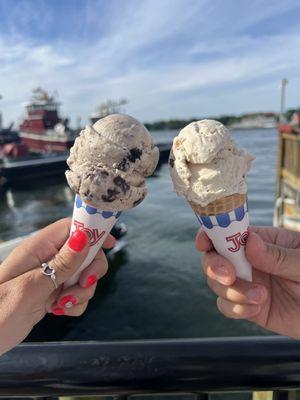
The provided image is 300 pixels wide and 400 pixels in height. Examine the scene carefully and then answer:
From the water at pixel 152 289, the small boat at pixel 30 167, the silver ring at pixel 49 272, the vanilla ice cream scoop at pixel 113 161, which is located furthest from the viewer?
the small boat at pixel 30 167

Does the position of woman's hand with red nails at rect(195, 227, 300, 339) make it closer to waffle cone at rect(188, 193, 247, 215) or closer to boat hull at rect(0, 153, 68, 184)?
waffle cone at rect(188, 193, 247, 215)

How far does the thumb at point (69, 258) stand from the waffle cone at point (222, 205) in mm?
399

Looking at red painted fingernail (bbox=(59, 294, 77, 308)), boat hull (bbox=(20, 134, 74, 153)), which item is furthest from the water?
boat hull (bbox=(20, 134, 74, 153))

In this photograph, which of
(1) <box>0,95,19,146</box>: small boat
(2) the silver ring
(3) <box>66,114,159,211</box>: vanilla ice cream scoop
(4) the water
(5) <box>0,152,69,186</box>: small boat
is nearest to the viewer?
(3) <box>66,114,159,211</box>: vanilla ice cream scoop

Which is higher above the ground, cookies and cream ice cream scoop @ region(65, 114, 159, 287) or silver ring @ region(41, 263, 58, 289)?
cookies and cream ice cream scoop @ region(65, 114, 159, 287)

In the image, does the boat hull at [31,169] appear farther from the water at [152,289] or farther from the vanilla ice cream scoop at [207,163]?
the vanilla ice cream scoop at [207,163]

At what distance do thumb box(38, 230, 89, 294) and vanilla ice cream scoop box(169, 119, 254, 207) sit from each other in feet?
1.25

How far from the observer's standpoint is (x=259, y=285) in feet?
4.51

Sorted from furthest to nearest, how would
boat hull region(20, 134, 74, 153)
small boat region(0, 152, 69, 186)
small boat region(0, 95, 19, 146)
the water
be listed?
small boat region(0, 95, 19, 146), boat hull region(20, 134, 74, 153), small boat region(0, 152, 69, 186), the water

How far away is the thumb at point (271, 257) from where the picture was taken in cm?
131

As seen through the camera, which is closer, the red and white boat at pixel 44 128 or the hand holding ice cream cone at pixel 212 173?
the hand holding ice cream cone at pixel 212 173

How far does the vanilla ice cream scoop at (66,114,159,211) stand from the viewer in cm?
111

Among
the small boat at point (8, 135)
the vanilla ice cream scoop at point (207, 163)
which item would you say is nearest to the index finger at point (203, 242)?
the vanilla ice cream scoop at point (207, 163)

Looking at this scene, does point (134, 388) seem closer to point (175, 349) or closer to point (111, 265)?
point (175, 349)
